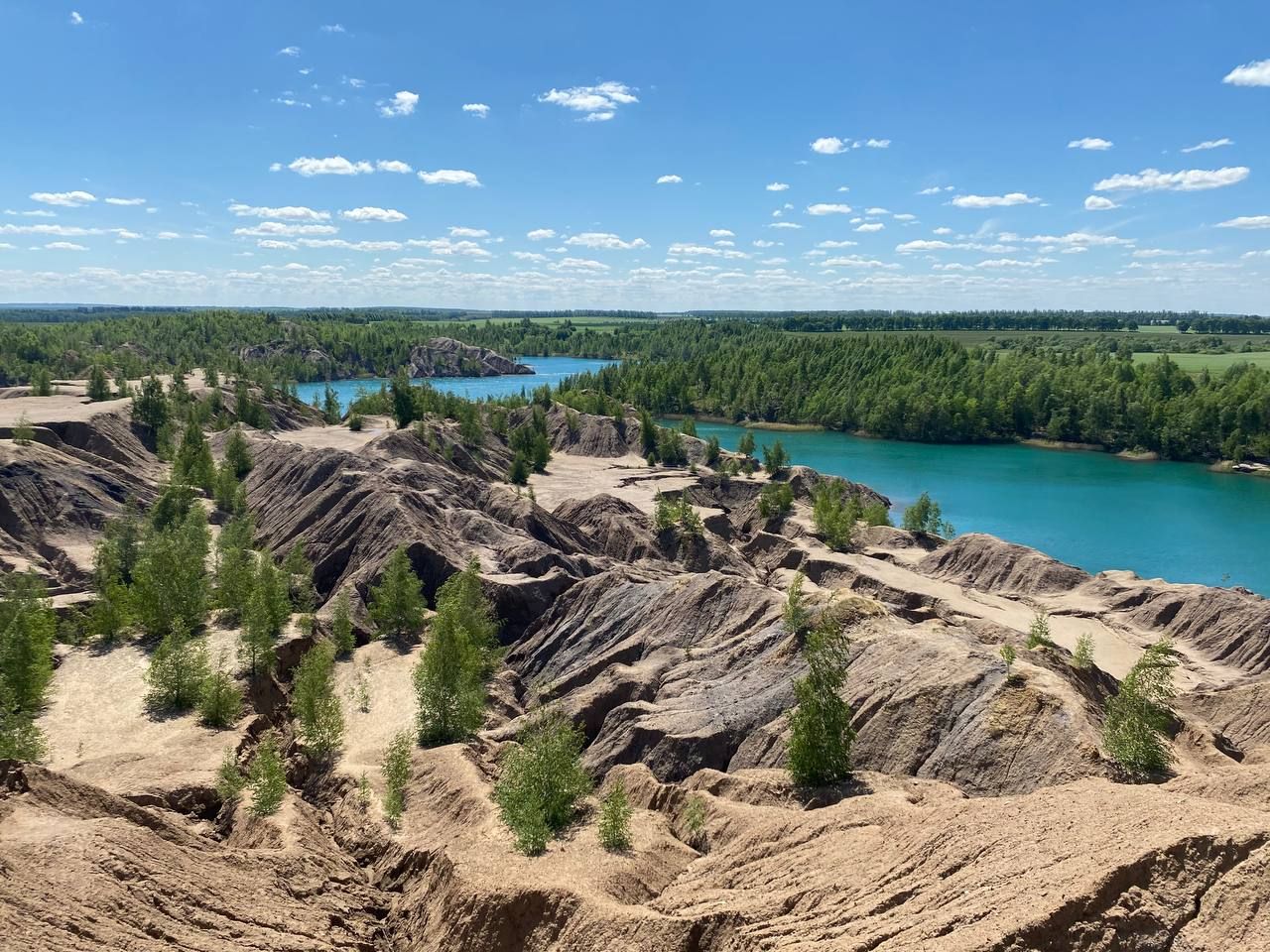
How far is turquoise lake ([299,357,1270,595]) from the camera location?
279 ft

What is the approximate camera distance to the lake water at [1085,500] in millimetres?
85000

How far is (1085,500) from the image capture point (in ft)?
363

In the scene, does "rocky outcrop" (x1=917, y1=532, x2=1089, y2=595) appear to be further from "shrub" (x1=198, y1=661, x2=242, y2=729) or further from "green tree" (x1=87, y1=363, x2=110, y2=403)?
"green tree" (x1=87, y1=363, x2=110, y2=403)

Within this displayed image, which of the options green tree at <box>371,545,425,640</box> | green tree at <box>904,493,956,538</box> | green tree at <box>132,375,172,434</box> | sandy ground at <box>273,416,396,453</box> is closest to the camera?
green tree at <box>371,545,425,640</box>

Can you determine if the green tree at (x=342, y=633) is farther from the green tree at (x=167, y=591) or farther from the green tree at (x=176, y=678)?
the green tree at (x=176, y=678)

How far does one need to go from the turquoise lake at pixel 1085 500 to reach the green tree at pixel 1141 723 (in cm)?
5588

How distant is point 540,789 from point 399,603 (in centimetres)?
2506

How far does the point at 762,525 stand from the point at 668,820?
57867 millimetres

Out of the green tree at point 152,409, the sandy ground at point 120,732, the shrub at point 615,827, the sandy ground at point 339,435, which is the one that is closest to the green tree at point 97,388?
the green tree at point 152,409

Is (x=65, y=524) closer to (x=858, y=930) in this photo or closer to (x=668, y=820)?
(x=668, y=820)

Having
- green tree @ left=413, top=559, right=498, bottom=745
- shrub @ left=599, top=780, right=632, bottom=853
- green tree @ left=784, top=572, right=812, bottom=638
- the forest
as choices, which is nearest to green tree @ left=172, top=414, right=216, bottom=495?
green tree @ left=413, top=559, right=498, bottom=745

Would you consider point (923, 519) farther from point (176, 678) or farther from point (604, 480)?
point (176, 678)

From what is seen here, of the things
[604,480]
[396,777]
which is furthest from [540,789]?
[604,480]

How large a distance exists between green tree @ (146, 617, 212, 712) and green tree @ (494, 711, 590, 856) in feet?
54.0
